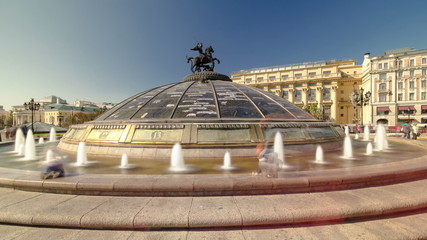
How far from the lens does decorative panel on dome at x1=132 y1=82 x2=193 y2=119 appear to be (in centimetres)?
893

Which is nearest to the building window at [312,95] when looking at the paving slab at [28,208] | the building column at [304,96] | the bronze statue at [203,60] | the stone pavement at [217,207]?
the building column at [304,96]

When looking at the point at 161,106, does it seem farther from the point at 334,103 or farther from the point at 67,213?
the point at 334,103

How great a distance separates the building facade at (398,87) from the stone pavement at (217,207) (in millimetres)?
55082

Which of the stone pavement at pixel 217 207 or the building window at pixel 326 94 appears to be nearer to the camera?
the stone pavement at pixel 217 207

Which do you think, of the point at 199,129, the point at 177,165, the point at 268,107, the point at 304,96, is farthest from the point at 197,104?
the point at 304,96

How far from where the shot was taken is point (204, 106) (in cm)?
925

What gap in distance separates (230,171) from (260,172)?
2.80 ft

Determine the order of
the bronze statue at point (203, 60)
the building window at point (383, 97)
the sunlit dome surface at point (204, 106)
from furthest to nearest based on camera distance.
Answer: the building window at point (383, 97)
the bronze statue at point (203, 60)
the sunlit dome surface at point (204, 106)

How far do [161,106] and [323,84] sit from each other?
61.4m

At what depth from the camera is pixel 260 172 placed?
420cm

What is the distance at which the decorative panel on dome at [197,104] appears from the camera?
865cm

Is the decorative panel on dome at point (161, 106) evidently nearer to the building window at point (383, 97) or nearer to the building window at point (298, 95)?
the building window at point (383, 97)

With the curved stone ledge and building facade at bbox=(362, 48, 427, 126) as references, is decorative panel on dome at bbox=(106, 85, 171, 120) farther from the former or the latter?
building facade at bbox=(362, 48, 427, 126)

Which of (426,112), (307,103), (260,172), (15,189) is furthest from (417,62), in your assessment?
(15,189)
